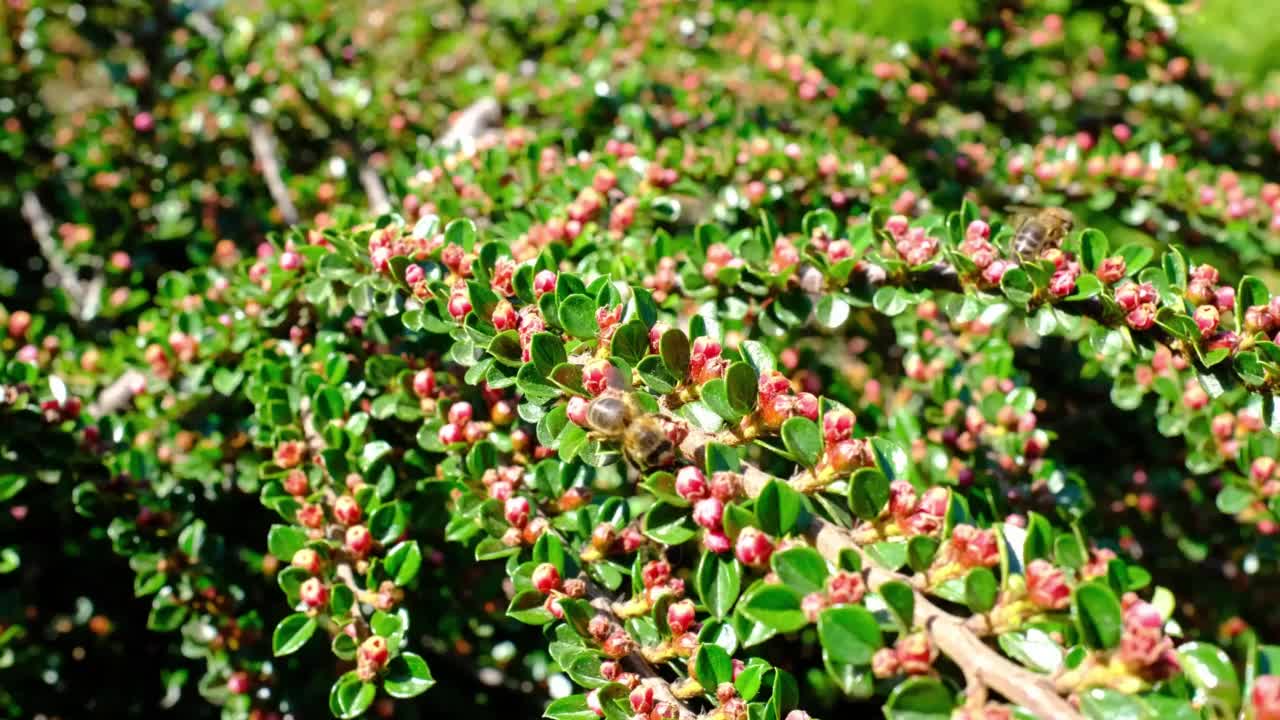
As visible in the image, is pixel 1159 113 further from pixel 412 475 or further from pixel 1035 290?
pixel 412 475

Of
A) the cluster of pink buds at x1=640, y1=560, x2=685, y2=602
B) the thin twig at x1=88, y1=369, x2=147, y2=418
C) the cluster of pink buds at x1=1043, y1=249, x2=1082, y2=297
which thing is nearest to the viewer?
the cluster of pink buds at x1=640, y1=560, x2=685, y2=602

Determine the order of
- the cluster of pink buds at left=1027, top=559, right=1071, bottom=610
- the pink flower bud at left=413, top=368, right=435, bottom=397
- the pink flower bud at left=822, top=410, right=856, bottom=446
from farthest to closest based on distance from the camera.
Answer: the pink flower bud at left=413, top=368, right=435, bottom=397
the pink flower bud at left=822, top=410, right=856, bottom=446
the cluster of pink buds at left=1027, top=559, right=1071, bottom=610

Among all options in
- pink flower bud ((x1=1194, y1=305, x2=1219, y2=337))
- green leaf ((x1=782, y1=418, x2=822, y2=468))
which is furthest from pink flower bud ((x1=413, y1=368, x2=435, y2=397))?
pink flower bud ((x1=1194, y1=305, x2=1219, y2=337))

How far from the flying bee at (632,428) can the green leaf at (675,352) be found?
68 mm

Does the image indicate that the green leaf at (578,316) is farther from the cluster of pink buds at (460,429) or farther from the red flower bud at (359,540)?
the red flower bud at (359,540)

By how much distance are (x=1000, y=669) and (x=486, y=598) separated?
4.14 ft

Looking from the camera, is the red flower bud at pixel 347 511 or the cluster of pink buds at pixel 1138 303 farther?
the red flower bud at pixel 347 511

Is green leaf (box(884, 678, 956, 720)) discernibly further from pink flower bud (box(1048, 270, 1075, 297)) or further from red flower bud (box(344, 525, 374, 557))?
red flower bud (box(344, 525, 374, 557))

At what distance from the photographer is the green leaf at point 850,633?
0.77 metres

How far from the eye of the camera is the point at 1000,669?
29.7 inches

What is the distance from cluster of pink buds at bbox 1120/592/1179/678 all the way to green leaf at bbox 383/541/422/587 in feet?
3.16

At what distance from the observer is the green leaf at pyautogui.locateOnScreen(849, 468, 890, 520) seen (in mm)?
874

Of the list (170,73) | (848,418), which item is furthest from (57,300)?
(848,418)

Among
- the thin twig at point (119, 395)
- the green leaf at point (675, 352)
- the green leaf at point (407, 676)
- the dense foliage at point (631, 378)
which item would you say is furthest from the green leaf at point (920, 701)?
the thin twig at point (119, 395)
